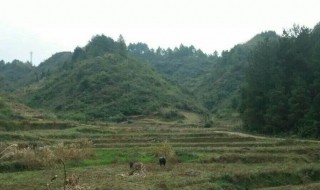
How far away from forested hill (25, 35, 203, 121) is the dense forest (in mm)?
208

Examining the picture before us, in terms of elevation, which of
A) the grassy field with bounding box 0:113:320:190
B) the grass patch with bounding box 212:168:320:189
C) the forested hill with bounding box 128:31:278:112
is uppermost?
the forested hill with bounding box 128:31:278:112

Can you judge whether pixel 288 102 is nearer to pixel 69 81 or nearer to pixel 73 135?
pixel 73 135

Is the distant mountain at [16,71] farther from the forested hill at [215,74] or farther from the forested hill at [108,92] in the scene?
the forested hill at [215,74]

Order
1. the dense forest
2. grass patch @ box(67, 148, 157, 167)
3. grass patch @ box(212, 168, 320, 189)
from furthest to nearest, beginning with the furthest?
1. the dense forest
2. grass patch @ box(67, 148, 157, 167)
3. grass patch @ box(212, 168, 320, 189)

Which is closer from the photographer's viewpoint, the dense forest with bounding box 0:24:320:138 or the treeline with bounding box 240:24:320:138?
the treeline with bounding box 240:24:320:138

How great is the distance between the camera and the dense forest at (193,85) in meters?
54.5

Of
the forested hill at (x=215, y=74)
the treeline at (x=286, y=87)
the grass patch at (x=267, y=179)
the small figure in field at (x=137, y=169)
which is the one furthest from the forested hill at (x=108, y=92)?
the grass patch at (x=267, y=179)

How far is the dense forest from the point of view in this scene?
179ft

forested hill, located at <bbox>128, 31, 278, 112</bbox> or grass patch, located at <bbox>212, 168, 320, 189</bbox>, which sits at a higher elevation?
forested hill, located at <bbox>128, 31, 278, 112</bbox>

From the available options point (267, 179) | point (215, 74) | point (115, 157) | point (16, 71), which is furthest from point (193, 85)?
point (267, 179)

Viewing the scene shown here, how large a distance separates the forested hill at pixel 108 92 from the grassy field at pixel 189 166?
128 feet

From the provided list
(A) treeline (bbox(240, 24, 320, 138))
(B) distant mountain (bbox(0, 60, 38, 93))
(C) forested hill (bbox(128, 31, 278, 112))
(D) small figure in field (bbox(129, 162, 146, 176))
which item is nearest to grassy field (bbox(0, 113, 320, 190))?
(D) small figure in field (bbox(129, 162, 146, 176))

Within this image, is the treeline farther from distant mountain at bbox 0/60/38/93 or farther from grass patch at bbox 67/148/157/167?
distant mountain at bbox 0/60/38/93

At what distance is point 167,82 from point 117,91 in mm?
23005
